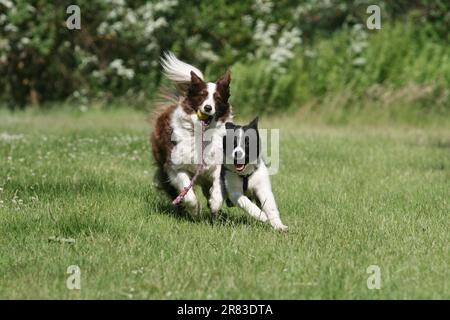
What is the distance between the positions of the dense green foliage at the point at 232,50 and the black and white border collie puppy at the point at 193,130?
29.2 feet

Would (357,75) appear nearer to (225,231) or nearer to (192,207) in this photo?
(192,207)

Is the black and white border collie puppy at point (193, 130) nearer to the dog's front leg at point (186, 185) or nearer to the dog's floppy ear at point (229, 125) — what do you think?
the dog's front leg at point (186, 185)

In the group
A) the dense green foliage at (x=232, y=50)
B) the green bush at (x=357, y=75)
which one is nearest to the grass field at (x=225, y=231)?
the green bush at (x=357, y=75)

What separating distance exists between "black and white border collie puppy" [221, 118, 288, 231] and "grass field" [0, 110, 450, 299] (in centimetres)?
17

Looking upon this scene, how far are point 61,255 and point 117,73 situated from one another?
12.2 metres

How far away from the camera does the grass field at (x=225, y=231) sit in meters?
5.24

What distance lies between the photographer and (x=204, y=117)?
7.24 meters

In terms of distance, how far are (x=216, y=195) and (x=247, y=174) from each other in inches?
13.0

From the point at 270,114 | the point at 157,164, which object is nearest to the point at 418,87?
the point at 270,114

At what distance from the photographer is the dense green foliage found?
654 inches

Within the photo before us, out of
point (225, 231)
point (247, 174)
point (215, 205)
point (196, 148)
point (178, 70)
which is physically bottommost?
point (225, 231)

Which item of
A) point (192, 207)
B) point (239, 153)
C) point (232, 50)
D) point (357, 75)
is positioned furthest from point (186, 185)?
point (232, 50)

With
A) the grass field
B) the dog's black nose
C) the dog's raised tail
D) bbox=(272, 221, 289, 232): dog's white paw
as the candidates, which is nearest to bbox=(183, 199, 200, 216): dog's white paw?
the grass field
